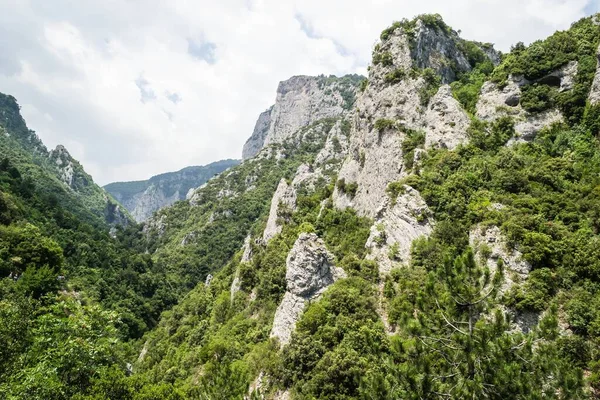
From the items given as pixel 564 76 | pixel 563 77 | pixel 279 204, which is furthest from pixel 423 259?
pixel 279 204

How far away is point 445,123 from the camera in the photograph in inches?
1471

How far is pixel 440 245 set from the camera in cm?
2577

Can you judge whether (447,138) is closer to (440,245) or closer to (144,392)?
(440,245)

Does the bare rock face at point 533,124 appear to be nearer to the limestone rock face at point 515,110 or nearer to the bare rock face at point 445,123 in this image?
the limestone rock face at point 515,110

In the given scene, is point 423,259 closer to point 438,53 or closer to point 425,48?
point 425,48

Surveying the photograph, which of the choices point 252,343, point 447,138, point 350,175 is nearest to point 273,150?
point 350,175

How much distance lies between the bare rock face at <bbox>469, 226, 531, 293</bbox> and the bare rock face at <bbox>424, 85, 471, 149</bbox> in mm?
14102

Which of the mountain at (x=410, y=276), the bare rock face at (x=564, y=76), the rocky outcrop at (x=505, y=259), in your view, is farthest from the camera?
the bare rock face at (x=564, y=76)

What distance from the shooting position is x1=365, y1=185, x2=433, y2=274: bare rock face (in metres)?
27.4

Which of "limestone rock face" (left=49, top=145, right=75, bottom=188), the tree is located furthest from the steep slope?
"limestone rock face" (left=49, top=145, right=75, bottom=188)

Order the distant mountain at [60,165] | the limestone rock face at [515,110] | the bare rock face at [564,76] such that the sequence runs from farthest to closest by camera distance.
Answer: the distant mountain at [60,165], the bare rock face at [564,76], the limestone rock face at [515,110]

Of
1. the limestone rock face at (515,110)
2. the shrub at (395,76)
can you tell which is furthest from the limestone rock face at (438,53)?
the limestone rock face at (515,110)

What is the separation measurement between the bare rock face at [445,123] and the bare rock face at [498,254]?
14102 mm

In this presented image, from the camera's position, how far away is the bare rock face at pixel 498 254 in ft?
65.6
